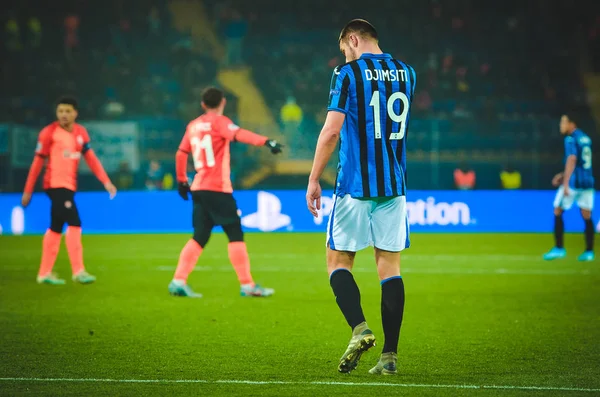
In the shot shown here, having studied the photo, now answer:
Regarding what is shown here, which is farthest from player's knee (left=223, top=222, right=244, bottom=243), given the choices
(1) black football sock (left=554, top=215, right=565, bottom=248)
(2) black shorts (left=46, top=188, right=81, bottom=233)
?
(1) black football sock (left=554, top=215, right=565, bottom=248)

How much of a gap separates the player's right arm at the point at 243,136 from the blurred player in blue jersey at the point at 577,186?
582 cm

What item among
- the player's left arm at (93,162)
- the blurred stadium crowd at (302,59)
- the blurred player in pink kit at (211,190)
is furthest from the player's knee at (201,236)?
the blurred stadium crowd at (302,59)

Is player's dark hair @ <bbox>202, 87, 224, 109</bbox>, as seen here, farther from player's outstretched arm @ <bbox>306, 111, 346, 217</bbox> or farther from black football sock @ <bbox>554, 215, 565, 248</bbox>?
black football sock @ <bbox>554, 215, 565, 248</bbox>

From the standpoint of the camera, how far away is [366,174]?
5.20 meters

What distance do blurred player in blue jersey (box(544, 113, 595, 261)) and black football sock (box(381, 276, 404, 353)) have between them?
8541 mm

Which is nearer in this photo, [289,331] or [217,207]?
[289,331]

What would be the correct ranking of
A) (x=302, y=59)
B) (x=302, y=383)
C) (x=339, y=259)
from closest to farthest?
(x=302, y=383), (x=339, y=259), (x=302, y=59)

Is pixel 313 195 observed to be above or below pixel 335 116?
below

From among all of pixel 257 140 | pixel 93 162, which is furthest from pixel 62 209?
pixel 257 140

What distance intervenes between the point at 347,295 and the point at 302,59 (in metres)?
23.5

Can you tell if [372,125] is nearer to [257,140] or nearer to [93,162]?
[257,140]

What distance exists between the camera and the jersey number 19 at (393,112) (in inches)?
204

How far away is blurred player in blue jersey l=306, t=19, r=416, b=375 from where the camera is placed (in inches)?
202

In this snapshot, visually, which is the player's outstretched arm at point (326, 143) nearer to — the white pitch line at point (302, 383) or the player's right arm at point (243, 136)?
the white pitch line at point (302, 383)
